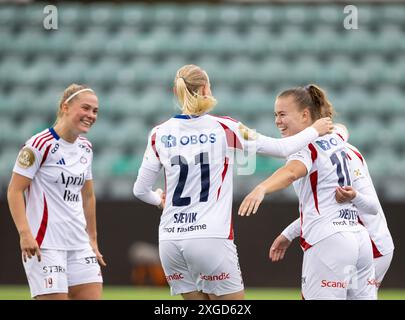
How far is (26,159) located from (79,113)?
0.52 metres

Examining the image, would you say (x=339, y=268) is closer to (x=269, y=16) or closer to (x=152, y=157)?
(x=152, y=157)

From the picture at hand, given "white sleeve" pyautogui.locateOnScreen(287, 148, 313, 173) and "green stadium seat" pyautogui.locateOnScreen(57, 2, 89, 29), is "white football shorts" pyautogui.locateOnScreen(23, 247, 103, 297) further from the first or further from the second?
"green stadium seat" pyautogui.locateOnScreen(57, 2, 89, 29)

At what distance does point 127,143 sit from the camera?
14.9 m

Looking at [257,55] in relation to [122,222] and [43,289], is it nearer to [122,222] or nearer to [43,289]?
[122,222]

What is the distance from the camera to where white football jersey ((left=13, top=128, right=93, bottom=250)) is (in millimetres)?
5527

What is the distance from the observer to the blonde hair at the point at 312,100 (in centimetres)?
521

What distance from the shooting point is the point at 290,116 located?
521 cm

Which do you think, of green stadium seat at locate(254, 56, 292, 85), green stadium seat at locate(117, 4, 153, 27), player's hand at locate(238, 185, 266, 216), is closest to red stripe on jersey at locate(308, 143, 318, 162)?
player's hand at locate(238, 185, 266, 216)

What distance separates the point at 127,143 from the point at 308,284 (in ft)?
33.4

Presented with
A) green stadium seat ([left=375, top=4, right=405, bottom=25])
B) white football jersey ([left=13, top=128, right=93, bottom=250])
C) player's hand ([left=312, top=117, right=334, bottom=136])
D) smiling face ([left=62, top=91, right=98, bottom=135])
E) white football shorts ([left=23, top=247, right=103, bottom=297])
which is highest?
green stadium seat ([left=375, top=4, right=405, bottom=25])

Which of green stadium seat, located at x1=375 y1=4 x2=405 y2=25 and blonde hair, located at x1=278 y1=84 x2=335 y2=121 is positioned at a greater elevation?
green stadium seat, located at x1=375 y1=4 x2=405 y2=25

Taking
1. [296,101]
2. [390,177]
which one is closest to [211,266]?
[296,101]

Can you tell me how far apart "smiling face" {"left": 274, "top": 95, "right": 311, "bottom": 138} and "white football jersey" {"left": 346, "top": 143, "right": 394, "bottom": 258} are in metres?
0.35

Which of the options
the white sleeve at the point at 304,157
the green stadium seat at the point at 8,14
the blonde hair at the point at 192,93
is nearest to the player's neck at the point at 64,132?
the blonde hair at the point at 192,93
